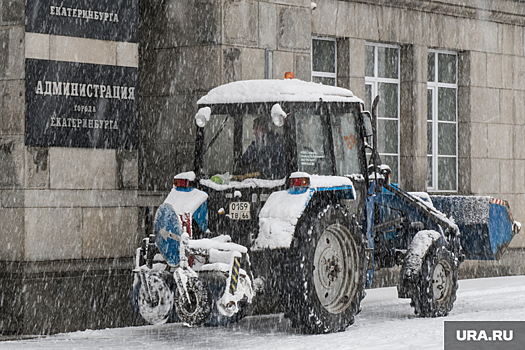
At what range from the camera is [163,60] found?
45.1 feet

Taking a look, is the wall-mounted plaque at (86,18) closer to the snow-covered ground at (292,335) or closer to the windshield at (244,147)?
the windshield at (244,147)

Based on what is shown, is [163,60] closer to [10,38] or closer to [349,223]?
[10,38]

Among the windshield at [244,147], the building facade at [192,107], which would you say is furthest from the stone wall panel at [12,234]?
the windshield at [244,147]

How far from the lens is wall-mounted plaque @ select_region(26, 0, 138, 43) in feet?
38.5

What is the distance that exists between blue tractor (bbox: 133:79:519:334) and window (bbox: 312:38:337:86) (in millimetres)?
4290

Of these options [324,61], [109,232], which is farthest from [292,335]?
[324,61]

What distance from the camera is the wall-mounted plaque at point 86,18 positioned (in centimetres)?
1173

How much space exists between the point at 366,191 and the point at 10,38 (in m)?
4.41

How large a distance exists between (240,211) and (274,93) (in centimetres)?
129

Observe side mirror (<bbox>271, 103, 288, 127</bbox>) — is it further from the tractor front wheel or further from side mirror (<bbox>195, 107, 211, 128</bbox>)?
the tractor front wheel

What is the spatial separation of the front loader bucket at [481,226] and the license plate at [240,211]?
3431mm

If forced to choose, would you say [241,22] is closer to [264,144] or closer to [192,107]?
[192,107]

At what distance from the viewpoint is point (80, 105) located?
12.0 meters

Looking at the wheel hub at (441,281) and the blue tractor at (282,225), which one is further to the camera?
the wheel hub at (441,281)
